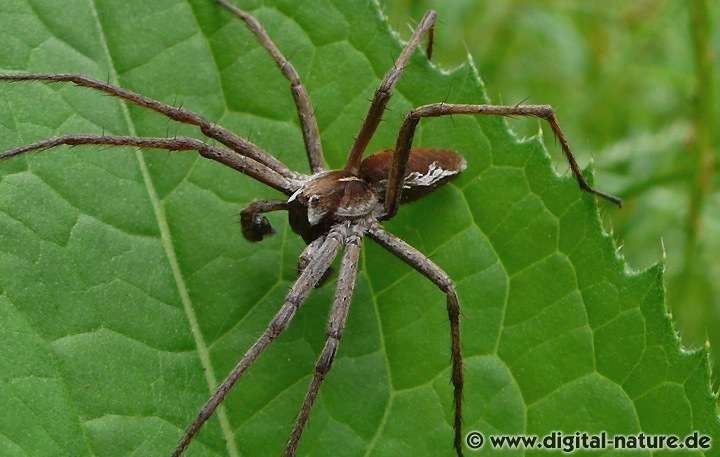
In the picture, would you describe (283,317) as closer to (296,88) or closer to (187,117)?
(187,117)

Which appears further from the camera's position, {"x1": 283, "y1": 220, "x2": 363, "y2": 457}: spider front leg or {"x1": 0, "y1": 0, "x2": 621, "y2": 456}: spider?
{"x1": 0, "y1": 0, "x2": 621, "y2": 456}: spider

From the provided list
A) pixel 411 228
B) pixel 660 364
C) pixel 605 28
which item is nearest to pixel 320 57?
pixel 411 228

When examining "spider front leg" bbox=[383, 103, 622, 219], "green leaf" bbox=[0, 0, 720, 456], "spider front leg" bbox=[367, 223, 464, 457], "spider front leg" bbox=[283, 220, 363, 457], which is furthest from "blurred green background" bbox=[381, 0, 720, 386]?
"spider front leg" bbox=[283, 220, 363, 457]

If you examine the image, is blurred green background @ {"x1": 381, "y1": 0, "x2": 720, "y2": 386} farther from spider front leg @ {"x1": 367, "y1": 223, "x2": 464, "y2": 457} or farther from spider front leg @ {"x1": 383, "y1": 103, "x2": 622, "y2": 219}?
spider front leg @ {"x1": 367, "y1": 223, "x2": 464, "y2": 457}

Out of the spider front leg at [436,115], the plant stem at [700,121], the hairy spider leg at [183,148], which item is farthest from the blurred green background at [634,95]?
the hairy spider leg at [183,148]

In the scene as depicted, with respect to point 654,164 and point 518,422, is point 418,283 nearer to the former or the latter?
Answer: point 518,422

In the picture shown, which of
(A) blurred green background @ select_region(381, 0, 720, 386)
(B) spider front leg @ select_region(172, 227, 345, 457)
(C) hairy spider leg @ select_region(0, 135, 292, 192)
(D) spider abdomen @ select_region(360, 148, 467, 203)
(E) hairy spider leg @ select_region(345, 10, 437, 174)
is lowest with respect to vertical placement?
(B) spider front leg @ select_region(172, 227, 345, 457)

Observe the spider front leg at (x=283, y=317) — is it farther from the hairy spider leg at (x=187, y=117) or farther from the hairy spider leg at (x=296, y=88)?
the hairy spider leg at (x=296, y=88)
